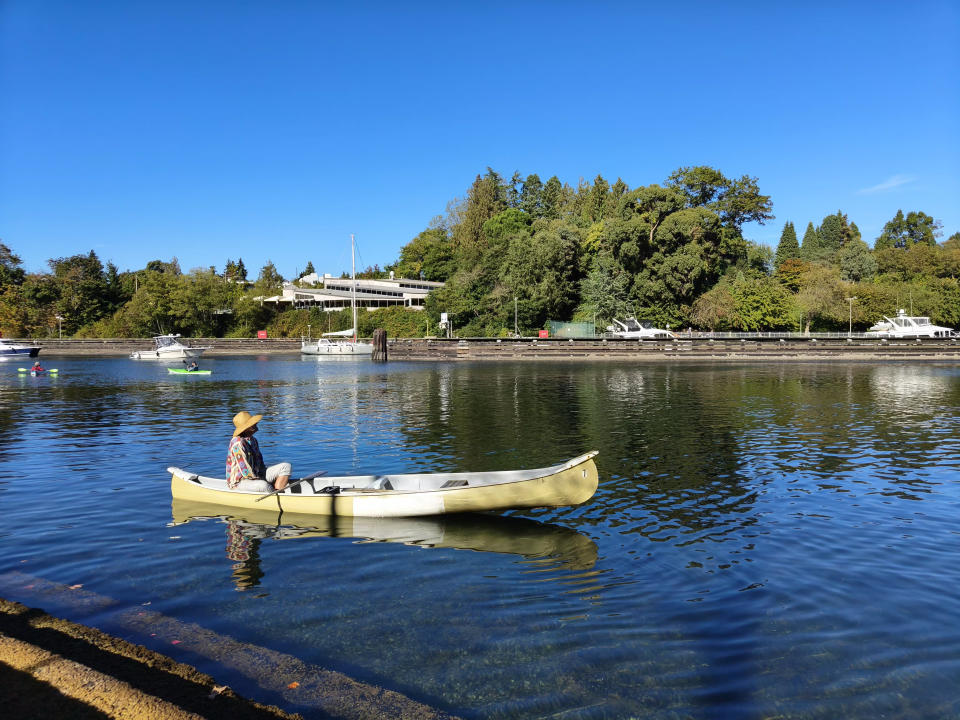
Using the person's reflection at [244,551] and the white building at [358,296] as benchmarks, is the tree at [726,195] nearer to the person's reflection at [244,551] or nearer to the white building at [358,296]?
the white building at [358,296]

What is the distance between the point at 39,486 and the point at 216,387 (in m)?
29.5

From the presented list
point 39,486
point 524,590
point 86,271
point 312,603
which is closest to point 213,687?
point 312,603

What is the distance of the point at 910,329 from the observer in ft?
248

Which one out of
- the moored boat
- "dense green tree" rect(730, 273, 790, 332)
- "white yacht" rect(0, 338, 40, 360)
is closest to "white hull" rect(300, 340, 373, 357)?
"white yacht" rect(0, 338, 40, 360)

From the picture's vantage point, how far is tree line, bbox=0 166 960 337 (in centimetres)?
8550

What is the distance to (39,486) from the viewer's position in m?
16.7

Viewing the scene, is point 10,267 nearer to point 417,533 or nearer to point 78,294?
point 78,294

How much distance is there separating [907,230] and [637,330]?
89.0m

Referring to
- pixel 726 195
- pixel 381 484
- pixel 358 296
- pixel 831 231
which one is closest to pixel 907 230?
pixel 831 231

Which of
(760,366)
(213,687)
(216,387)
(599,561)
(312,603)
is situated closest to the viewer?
(213,687)

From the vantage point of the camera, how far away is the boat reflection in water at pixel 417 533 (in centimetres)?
1123

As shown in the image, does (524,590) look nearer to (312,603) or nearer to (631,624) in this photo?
(631,624)

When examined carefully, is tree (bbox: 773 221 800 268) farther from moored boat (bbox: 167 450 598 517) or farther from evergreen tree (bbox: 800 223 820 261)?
moored boat (bbox: 167 450 598 517)

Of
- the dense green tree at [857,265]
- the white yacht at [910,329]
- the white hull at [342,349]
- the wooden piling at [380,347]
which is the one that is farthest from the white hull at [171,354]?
the dense green tree at [857,265]
